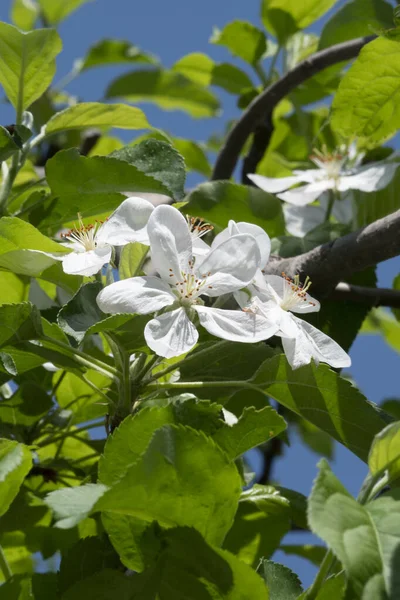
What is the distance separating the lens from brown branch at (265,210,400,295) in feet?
3.45

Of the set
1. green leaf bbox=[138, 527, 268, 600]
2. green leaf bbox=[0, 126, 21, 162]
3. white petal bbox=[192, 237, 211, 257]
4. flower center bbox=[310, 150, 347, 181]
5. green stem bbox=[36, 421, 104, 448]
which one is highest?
flower center bbox=[310, 150, 347, 181]

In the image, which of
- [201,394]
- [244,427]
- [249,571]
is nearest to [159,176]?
[201,394]

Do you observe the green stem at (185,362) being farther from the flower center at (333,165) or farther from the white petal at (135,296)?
the flower center at (333,165)

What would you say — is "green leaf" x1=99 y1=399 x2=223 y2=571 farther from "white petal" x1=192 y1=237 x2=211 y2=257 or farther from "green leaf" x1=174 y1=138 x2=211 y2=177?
"green leaf" x1=174 y1=138 x2=211 y2=177

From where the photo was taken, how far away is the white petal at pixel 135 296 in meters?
0.87

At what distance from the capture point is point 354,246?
1.10 meters

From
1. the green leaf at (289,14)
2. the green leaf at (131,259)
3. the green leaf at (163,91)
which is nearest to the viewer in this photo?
the green leaf at (131,259)

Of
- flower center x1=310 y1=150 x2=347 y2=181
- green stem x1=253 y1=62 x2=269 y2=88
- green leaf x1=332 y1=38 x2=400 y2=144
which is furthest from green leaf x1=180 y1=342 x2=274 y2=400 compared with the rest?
green stem x1=253 y1=62 x2=269 y2=88

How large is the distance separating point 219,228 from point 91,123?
0.25m

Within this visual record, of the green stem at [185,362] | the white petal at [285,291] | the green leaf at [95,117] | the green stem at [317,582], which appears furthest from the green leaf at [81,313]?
the green leaf at [95,117]

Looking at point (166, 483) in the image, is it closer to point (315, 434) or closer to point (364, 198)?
point (364, 198)

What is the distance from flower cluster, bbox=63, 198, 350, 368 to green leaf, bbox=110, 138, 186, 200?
169 millimetres

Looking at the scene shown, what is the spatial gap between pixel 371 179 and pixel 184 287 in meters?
0.58

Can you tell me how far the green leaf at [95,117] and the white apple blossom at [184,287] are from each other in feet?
1.29
